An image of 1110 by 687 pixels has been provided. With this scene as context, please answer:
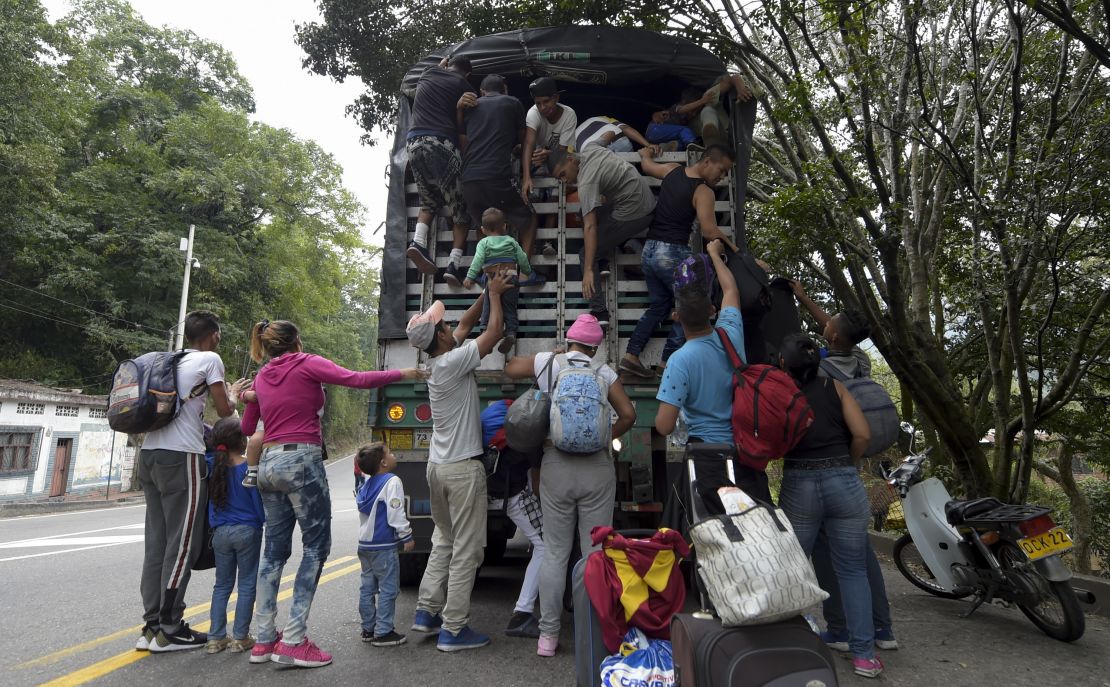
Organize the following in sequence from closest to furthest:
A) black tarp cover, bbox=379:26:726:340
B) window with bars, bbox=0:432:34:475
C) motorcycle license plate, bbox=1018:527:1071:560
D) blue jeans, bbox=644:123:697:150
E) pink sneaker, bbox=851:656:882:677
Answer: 1. pink sneaker, bbox=851:656:882:677
2. motorcycle license plate, bbox=1018:527:1071:560
3. black tarp cover, bbox=379:26:726:340
4. blue jeans, bbox=644:123:697:150
5. window with bars, bbox=0:432:34:475

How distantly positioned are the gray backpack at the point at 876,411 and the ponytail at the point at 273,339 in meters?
3.39

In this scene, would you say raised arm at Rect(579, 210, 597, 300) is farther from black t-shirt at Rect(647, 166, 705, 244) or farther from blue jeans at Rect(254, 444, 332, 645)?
blue jeans at Rect(254, 444, 332, 645)

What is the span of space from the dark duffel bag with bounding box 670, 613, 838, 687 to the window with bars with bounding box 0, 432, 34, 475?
2235 cm

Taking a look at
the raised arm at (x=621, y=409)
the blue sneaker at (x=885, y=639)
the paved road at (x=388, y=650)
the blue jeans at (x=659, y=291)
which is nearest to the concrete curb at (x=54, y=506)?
the paved road at (x=388, y=650)

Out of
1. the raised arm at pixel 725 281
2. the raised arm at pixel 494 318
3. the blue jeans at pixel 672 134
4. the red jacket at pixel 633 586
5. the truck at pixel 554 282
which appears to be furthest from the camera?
the blue jeans at pixel 672 134

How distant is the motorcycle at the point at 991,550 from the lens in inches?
163

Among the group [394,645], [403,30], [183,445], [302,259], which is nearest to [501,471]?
[394,645]

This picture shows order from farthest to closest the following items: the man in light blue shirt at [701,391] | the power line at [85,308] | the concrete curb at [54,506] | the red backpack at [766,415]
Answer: the power line at [85,308], the concrete curb at [54,506], the man in light blue shirt at [701,391], the red backpack at [766,415]

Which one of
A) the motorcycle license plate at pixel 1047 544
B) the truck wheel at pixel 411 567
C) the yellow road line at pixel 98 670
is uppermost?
the motorcycle license plate at pixel 1047 544

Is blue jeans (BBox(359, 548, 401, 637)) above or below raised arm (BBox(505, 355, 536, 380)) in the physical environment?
below

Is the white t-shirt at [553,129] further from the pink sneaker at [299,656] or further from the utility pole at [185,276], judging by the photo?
the utility pole at [185,276]

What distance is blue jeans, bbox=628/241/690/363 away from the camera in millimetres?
4645

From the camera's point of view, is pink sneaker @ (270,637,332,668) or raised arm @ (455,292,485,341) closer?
pink sneaker @ (270,637,332,668)

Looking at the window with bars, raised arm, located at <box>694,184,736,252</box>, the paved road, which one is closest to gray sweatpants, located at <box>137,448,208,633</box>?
the paved road
